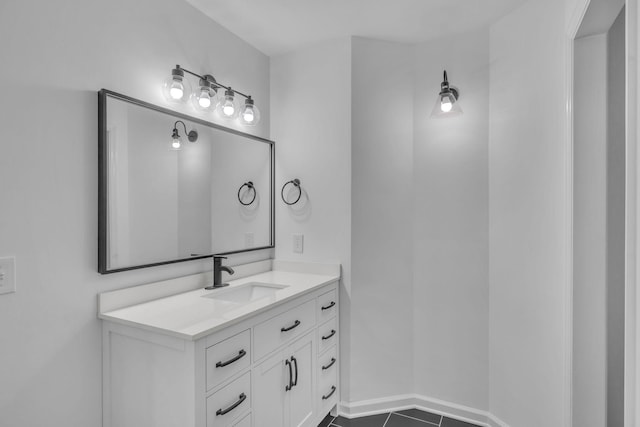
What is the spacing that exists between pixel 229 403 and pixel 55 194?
1047 mm

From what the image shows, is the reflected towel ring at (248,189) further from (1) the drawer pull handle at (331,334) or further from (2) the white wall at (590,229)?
(2) the white wall at (590,229)

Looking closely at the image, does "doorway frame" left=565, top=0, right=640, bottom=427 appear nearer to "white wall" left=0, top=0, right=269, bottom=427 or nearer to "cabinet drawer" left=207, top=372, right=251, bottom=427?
"cabinet drawer" left=207, top=372, right=251, bottom=427

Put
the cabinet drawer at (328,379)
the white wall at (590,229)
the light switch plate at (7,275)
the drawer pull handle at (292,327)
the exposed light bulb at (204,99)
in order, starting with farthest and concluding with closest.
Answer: the cabinet drawer at (328,379) → the exposed light bulb at (204,99) → the drawer pull handle at (292,327) → the white wall at (590,229) → the light switch plate at (7,275)

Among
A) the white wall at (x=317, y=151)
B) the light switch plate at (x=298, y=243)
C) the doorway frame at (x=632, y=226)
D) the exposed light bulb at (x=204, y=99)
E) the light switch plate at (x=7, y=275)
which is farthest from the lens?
the light switch plate at (x=298, y=243)

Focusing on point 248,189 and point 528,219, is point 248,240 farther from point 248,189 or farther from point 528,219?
point 528,219

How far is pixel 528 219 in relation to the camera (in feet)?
6.16

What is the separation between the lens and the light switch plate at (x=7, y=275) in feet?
3.93

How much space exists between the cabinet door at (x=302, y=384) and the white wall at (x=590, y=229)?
4.01ft

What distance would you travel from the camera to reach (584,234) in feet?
4.77

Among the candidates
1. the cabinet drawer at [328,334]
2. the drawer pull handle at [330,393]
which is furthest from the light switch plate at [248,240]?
the drawer pull handle at [330,393]

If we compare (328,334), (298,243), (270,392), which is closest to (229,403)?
(270,392)

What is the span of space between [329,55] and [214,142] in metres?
0.97

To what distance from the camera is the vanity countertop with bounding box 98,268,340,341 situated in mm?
1309

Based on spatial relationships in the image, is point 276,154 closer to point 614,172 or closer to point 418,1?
point 418,1
